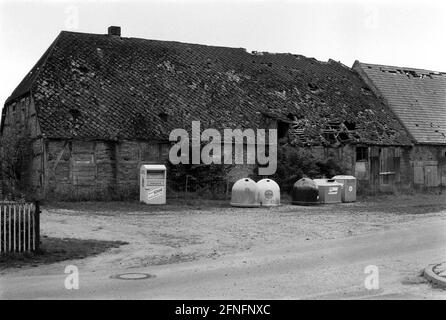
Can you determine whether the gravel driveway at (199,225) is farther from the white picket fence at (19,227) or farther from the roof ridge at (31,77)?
the roof ridge at (31,77)

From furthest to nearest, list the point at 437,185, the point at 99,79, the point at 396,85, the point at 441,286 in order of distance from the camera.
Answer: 1. the point at 396,85
2. the point at 437,185
3. the point at 99,79
4. the point at 441,286

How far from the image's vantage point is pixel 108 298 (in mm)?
8969

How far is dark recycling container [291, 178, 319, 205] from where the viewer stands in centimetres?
2731

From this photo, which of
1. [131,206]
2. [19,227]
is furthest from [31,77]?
[19,227]

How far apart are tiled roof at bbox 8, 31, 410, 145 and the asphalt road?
16.9 metres

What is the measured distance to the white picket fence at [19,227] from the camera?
12.6 metres

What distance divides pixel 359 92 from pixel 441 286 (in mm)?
29976

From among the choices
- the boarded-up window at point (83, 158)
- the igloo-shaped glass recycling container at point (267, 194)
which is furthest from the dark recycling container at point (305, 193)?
the boarded-up window at point (83, 158)

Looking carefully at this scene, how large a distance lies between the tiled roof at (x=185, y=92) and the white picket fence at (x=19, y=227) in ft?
48.6

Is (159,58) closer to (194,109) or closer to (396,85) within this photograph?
(194,109)

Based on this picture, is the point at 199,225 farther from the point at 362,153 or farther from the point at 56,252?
the point at 362,153

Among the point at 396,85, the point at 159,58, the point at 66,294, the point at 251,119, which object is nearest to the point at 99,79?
the point at 159,58

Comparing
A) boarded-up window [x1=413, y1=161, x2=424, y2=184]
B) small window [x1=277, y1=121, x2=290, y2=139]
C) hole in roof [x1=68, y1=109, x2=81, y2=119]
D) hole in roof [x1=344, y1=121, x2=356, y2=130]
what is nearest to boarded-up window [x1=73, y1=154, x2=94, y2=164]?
hole in roof [x1=68, y1=109, x2=81, y2=119]

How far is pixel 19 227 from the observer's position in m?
12.6
